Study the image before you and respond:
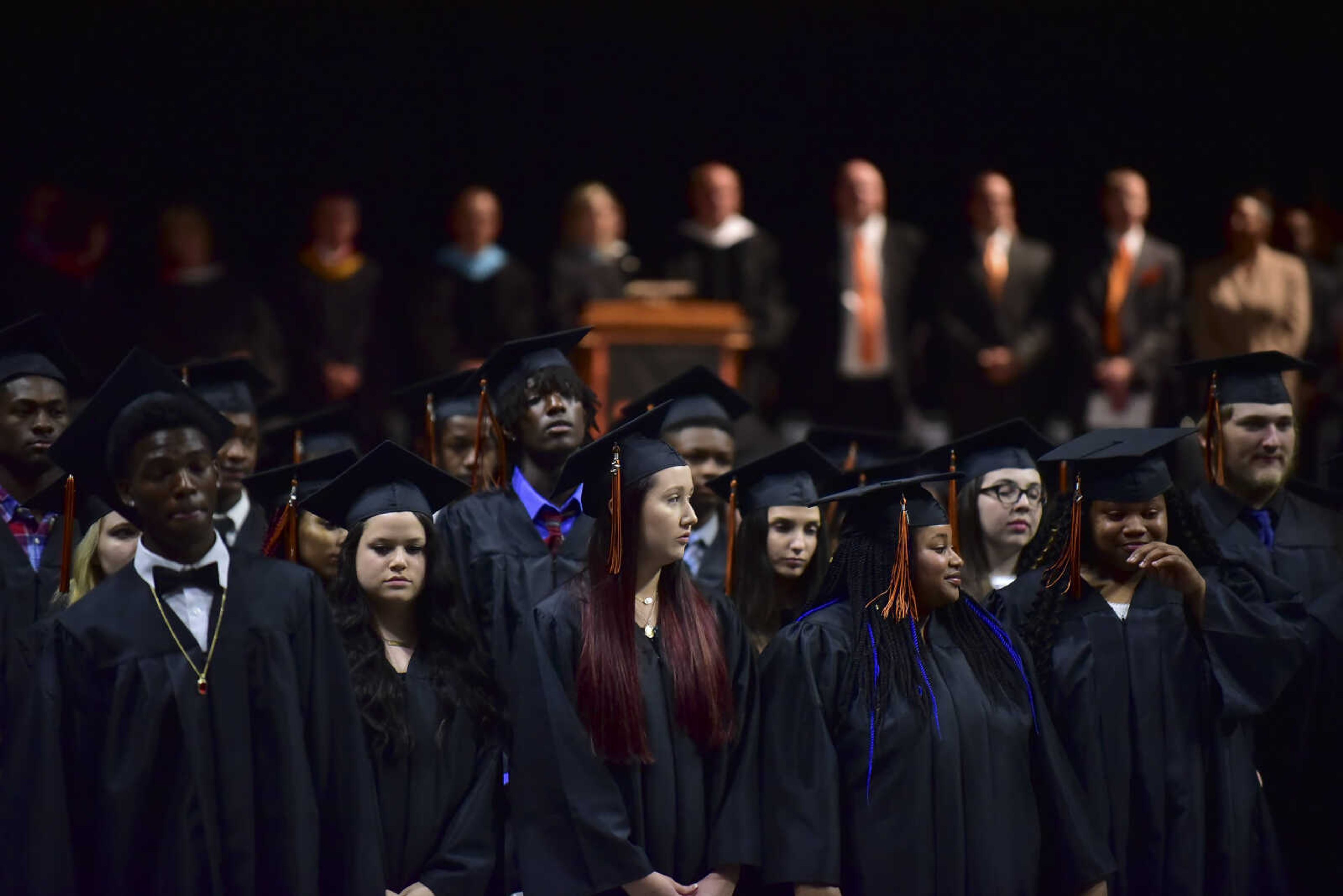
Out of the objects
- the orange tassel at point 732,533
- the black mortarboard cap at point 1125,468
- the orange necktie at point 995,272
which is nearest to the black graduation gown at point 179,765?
the orange tassel at point 732,533

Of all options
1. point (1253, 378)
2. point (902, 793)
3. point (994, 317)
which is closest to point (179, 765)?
point (902, 793)

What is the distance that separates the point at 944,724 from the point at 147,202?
8119 millimetres

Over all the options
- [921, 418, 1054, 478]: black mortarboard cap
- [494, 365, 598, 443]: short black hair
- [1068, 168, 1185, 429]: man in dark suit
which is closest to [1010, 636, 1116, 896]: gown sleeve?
[921, 418, 1054, 478]: black mortarboard cap

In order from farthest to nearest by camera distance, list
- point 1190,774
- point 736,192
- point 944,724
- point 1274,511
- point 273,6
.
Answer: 1. point 273,6
2. point 736,192
3. point 1274,511
4. point 1190,774
5. point 944,724

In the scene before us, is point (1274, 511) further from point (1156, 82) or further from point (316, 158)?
point (316, 158)

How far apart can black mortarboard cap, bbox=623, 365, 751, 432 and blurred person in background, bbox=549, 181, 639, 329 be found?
3.10m

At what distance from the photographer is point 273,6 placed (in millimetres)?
10477

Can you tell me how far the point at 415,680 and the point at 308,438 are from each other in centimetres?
209

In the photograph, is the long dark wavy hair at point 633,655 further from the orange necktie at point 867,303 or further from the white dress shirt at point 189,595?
the orange necktie at point 867,303

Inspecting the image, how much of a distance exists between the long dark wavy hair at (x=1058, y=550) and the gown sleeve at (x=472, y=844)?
1.49m

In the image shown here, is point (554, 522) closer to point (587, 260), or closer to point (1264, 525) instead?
point (1264, 525)

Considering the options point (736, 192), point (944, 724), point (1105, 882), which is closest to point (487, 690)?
point (944, 724)

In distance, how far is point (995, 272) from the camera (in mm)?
9250

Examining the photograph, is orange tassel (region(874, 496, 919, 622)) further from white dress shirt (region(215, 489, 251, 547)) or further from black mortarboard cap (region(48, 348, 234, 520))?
white dress shirt (region(215, 489, 251, 547))
